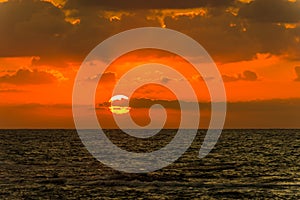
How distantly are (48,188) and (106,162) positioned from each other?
29816 millimetres

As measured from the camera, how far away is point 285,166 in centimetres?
8044

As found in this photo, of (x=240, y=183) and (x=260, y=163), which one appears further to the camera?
(x=260, y=163)

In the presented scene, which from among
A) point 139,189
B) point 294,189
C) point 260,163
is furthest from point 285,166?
point 139,189

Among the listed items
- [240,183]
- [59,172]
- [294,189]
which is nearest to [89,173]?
[59,172]

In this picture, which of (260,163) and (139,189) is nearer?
(139,189)

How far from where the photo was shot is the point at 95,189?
54.2 m

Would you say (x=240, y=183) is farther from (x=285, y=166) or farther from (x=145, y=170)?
(x=285, y=166)

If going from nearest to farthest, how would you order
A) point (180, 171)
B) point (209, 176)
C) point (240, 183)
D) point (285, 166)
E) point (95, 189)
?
point (95, 189), point (240, 183), point (209, 176), point (180, 171), point (285, 166)

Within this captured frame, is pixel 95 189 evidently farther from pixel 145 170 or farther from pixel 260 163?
pixel 260 163

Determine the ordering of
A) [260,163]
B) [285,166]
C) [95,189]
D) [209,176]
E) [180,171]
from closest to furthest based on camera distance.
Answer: [95,189], [209,176], [180,171], [285,166], [260,163]

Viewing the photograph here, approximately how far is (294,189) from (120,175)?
21912mm

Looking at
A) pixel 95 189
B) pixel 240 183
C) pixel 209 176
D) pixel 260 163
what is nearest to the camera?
pixel 95 189

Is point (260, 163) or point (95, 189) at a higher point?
point (260, 163)

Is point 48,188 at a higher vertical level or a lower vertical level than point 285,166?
lower
